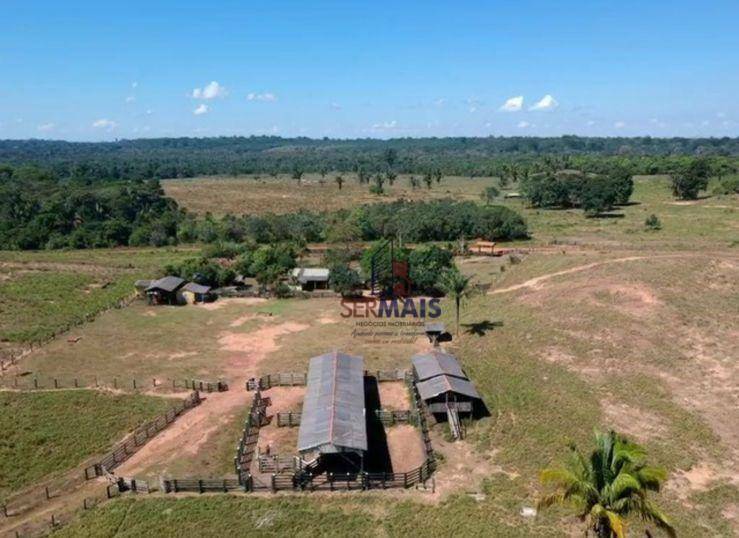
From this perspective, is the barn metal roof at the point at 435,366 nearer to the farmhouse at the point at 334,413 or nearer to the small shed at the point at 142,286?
the farmhouse at the point at 334,413

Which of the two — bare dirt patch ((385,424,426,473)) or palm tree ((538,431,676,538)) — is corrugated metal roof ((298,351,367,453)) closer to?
bare dirt patch ((385,424,426,473))

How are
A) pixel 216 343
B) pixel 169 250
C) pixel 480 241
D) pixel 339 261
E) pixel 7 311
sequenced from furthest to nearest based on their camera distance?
1. pixel 169 250
2. pixel 480 241
3. pixel 339 261
4. pixel 7 311
5. pixel 216 343

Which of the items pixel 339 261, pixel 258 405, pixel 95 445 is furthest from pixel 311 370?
pixel 339 261

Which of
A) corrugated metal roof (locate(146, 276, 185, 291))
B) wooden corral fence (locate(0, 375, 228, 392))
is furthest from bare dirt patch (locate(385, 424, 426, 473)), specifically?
corrugated metal roof (locate(146, 276, 185, 291))

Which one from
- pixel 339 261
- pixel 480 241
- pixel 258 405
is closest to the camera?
pixel 258 405

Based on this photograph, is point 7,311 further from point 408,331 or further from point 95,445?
point 408,331

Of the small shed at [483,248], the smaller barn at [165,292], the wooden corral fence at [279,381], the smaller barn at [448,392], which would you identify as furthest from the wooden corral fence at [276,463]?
the small shed at [483,248]

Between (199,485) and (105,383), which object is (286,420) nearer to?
(199,485)
